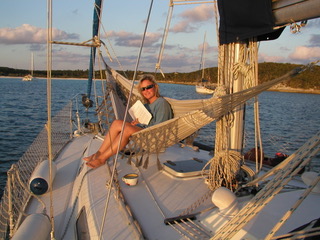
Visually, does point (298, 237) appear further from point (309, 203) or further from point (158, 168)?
point (158, 168)

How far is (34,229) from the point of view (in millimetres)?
2111

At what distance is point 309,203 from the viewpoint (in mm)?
2342

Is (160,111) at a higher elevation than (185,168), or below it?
higher

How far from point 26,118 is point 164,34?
42.6 feet

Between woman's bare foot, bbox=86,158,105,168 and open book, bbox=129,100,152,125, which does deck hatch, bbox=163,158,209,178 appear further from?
woman's bare foot, bbox=86,158,105,168

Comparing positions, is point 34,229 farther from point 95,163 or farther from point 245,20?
point 245,20

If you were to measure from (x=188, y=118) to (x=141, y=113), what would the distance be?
125 centimetres

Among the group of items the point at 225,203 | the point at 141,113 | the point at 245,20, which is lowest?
the point at 225,203

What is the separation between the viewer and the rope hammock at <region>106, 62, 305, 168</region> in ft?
7.20

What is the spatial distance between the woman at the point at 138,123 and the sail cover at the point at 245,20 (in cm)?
122

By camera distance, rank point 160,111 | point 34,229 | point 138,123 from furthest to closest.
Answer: point 138,123
point 160,111
point 34,229

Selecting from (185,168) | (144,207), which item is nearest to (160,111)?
(185,168)

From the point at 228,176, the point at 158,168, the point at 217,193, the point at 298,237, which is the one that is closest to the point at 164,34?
the point at 158,168

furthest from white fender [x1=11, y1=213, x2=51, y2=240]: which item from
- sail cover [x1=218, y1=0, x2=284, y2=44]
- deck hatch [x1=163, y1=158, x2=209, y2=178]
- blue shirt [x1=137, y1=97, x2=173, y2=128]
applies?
sail cover [x1=218, y1=0, x2=284, y2=44]
